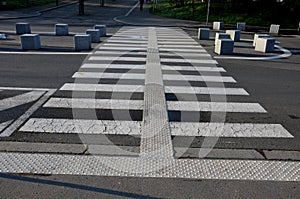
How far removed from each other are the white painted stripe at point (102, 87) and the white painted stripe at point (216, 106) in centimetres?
129

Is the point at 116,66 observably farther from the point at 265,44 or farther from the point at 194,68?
the point at 265,44

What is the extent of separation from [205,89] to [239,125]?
7.06 ft

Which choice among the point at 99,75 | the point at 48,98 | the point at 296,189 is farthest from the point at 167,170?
the point at 99,75

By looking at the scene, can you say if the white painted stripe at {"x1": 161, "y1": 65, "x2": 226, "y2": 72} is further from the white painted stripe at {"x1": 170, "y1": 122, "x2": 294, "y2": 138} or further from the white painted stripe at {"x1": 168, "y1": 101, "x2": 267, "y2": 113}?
the white painted stripe at {"x1": 170, "y1": 122, "x2": 294, "y2": 138}

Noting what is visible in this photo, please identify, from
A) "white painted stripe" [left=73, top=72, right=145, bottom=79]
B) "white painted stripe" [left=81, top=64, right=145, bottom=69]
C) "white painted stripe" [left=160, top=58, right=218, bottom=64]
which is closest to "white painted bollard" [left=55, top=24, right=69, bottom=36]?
"white painted stripe" [left=81, top=64, right=145, bottom=69]

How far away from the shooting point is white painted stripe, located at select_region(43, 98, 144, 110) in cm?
580

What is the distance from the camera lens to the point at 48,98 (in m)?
6.18

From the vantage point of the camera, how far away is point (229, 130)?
4965mm

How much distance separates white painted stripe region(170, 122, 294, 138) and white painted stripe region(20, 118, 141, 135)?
2.70 ft

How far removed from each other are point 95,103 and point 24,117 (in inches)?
58.6

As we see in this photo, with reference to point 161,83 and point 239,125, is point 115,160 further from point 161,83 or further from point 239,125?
point 161,83

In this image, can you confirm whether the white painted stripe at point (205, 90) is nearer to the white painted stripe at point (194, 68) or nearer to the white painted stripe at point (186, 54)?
the white painted stripe at point (194, 68)

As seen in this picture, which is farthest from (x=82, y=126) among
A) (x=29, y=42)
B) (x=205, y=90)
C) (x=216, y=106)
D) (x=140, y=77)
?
(x=29, y=42)

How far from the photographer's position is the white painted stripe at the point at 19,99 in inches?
225
